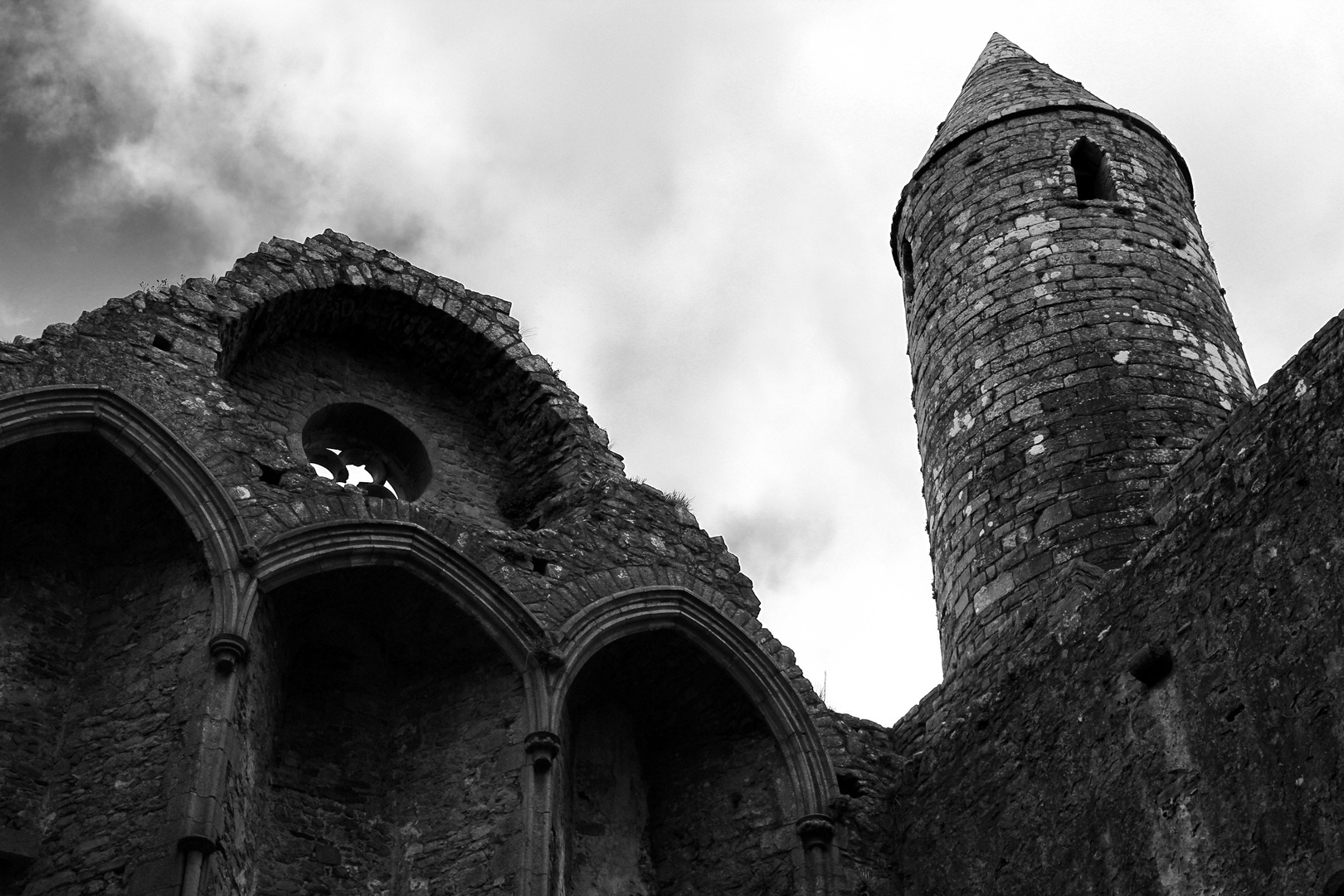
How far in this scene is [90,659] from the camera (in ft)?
30.7

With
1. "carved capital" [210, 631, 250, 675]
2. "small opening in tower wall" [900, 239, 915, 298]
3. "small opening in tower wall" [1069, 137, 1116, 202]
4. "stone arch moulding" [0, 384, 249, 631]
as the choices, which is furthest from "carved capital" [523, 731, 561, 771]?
"small opening in tower wall" [1069, 137, 1116, 202]

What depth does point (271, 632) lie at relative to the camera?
9641 mm

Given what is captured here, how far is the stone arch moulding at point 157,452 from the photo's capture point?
9.32 m

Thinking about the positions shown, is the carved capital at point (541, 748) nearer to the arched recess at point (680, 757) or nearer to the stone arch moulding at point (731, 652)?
the arched recess at point (680, 757)

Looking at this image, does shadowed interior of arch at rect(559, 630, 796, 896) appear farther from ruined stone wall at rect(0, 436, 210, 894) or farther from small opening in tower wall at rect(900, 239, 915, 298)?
small opening in tower wall at rect(900, 239, 915, 298)

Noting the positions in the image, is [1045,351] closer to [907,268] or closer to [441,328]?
[907,268]

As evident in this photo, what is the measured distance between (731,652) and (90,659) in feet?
11.4

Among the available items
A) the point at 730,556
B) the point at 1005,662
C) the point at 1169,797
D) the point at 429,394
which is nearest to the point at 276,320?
the point at 429,394

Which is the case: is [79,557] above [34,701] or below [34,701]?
above

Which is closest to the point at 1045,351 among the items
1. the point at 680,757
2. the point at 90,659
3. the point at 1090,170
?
the point at 1090,170

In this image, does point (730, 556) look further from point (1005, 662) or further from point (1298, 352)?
point (1298, 352)

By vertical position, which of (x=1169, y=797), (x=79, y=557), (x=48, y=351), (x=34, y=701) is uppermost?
(x=48, y=351)

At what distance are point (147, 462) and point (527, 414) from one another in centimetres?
309

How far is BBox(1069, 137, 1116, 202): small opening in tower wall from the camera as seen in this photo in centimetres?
1272
